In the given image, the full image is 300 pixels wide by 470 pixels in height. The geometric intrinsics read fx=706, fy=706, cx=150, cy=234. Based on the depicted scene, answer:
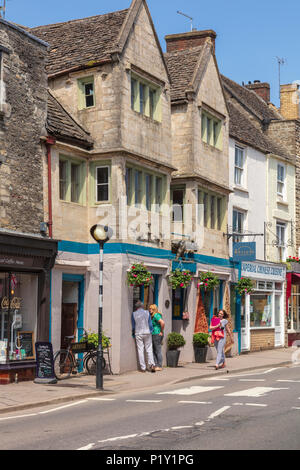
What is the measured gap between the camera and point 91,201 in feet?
68.5

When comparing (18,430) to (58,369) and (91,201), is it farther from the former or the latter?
(91,201)

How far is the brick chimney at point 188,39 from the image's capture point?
2867 cm

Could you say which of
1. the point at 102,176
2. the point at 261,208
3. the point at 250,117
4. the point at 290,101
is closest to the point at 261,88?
the point at 290,101

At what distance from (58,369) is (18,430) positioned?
834 cm

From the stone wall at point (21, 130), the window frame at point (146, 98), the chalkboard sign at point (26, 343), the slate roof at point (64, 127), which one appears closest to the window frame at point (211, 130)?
the window frame at point (146, 98)

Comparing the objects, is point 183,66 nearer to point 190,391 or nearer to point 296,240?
point 296,240

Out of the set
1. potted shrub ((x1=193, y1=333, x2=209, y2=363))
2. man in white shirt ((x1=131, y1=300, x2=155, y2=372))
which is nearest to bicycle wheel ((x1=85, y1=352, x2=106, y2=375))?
man in white shirt ((x1=131, y1=300, x2=155, y2=372))

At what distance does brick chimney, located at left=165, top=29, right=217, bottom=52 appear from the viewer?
28.7 m

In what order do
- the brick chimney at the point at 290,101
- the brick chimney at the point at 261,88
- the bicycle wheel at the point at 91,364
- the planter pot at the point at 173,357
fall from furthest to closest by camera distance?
the brick chimney at the point at 261,88 → the brick chimney at the point at 290,101 → the planter pot at the point at 173,357 → the bicycle wheel at the point at 91,364

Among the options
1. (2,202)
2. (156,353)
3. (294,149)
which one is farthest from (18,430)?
(294,149)

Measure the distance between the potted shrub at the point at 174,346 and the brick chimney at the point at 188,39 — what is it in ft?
41.2

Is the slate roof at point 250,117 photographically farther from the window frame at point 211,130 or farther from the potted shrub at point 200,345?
the potted shrub at point 200,345

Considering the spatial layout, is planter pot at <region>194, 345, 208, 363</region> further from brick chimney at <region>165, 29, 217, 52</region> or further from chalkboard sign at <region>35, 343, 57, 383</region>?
brick chimney at <region>165, 29, 217, 52</region>

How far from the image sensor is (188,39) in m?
29.5
